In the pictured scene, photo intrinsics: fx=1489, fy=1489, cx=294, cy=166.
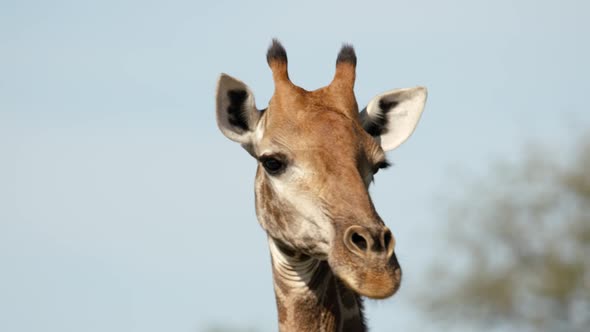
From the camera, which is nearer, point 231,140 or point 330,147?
point 330,147

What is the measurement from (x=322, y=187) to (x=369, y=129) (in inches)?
76.9

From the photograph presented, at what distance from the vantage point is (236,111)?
550 inches

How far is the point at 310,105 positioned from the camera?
1361 centimetres

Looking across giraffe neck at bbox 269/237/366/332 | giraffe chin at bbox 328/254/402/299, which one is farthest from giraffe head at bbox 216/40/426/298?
giraffe neck at bbox 269/237/366/332

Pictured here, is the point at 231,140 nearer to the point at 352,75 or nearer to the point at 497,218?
the point at 352,75

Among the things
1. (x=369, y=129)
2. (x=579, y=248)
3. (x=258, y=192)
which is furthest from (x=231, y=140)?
(x=579, y=248)

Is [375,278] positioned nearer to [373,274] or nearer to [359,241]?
[373,274]

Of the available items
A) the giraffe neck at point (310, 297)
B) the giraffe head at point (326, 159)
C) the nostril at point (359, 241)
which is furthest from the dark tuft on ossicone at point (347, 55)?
the nostril at point (359, 241)

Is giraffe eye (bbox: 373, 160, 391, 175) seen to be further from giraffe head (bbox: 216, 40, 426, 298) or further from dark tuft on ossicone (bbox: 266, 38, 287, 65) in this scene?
dark tuft on ossicone (bbox: 266, 38, 287, 65)

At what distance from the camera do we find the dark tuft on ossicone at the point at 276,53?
1412 centimetres

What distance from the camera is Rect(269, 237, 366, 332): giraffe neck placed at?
1324cm

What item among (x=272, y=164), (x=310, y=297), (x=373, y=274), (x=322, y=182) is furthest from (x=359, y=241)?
(x=272, y=164)

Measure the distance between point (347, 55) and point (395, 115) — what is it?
29.7 inches

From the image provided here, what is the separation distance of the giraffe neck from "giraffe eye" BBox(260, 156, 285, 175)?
2.40 feet
